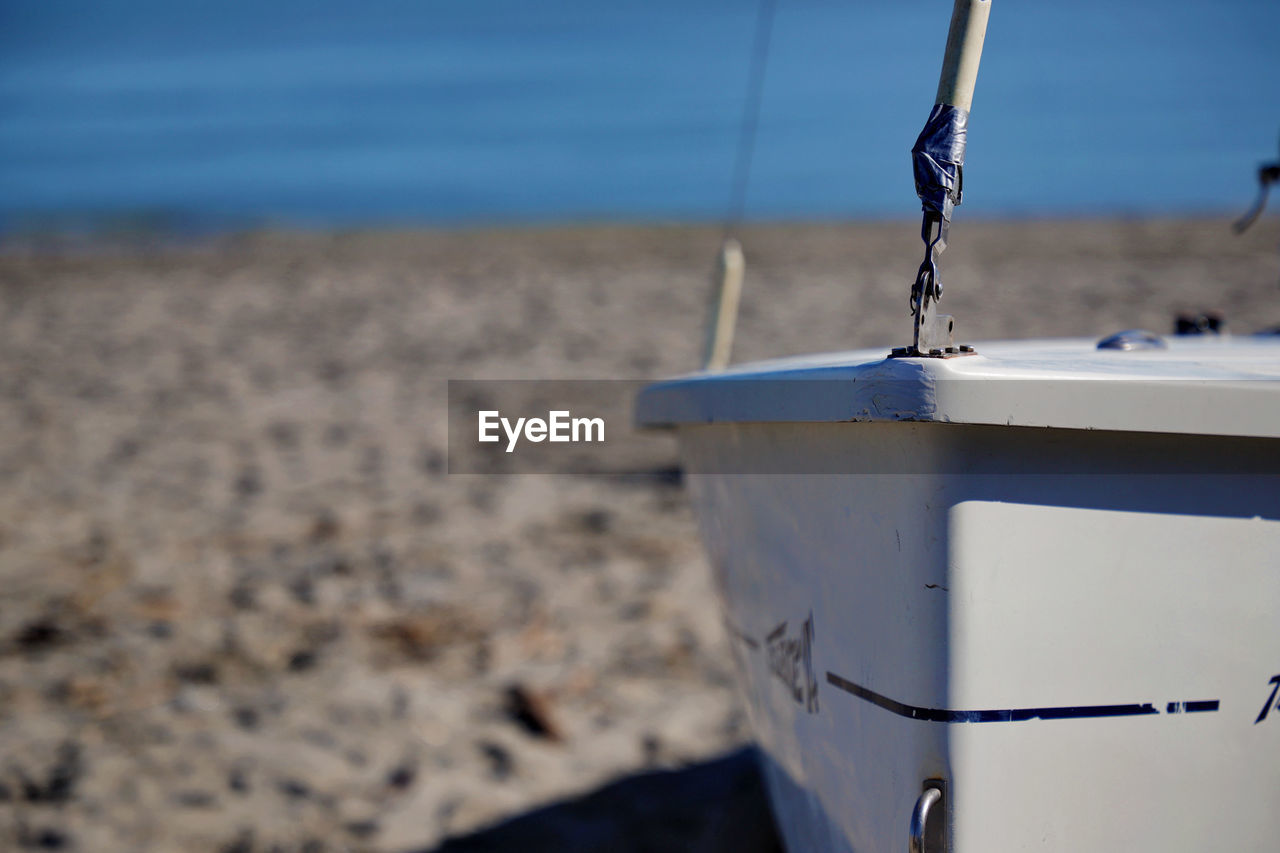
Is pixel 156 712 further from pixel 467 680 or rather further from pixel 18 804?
pixel 467 680

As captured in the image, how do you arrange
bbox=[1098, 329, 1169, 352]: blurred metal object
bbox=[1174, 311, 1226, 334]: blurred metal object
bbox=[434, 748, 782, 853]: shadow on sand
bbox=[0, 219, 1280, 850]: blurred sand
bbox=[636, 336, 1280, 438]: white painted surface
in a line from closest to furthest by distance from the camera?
1. bbox=[636, 336, 1280, 438]: white painted surface
2. bbox=[1098, 329, 1169, 352]: blurred metal object
3. bbox=[434, 748, 782, 853]: shadow on sand
4. bbox=[0, 219, 1280, 850]: blurred sand
5. bbox=[1174, 311, 1226, 334]: blurred metal object

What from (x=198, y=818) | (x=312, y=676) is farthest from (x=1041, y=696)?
(x=312, y=676)

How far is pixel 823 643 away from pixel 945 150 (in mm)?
775

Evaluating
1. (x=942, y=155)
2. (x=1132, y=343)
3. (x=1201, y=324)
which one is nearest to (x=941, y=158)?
(x=942, y=155)

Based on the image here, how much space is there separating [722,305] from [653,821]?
1.31m

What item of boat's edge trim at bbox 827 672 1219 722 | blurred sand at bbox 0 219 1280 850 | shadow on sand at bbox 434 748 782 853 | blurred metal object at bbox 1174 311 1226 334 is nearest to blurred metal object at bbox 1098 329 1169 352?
blurred metal object at bbox 1174 311 1226 334

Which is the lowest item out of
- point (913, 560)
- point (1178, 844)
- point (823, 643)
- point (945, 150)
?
point (1178, 844)

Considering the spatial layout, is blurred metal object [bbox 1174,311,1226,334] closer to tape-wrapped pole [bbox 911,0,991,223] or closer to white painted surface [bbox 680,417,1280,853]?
white painted surface [bbox 680,417,1280,853]

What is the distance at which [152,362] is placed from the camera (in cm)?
738

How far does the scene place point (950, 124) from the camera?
1.36 m

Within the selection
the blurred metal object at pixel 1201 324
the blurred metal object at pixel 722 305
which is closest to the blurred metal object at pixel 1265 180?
Result: the blurred metal object at pixel 1201 324

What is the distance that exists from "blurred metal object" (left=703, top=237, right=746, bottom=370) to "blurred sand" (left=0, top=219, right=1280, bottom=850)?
117cm

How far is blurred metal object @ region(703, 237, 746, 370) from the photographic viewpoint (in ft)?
8.51

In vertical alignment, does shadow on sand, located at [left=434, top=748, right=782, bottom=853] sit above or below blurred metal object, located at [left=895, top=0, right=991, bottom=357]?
below
